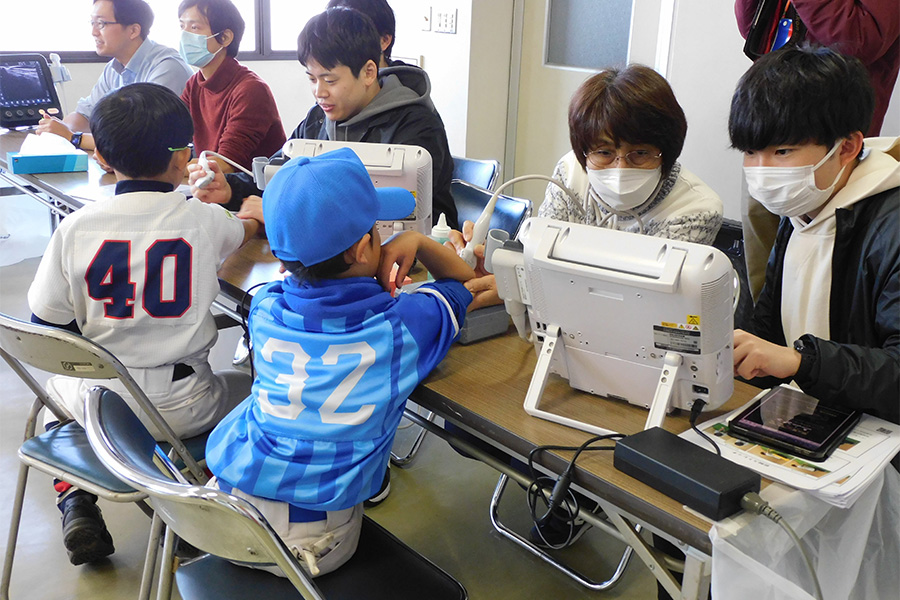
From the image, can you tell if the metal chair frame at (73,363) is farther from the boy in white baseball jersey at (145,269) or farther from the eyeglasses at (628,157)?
the eyeglasses at (628,157)

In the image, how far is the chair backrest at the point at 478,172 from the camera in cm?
245

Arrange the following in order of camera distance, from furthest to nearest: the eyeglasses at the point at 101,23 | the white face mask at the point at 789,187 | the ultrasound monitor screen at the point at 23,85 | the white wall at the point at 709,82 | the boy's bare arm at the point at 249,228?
the ultrasound monitor screen at the point at 23,85, the eyeglasses at the point at 101,23, the white wall at the point at 709,82, the boy's bare arm at the point at 249,228, the white face mask at the point at 789,187

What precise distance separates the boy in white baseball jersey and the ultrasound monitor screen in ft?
7.02

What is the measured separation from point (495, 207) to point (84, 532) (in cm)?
130

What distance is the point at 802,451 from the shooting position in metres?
1.05

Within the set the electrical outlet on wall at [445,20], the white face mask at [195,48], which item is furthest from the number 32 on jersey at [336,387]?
the electrical outlet on wall at [445,20]

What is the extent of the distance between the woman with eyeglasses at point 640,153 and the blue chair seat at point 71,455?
1.05 metres

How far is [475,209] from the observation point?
2256 mm

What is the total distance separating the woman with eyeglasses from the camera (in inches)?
56.1

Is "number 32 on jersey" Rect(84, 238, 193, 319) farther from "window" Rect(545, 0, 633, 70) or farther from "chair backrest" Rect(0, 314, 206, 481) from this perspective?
"window" Rect(545, 0, 633, 70)

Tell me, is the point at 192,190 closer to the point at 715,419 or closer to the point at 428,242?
the point at 428,242

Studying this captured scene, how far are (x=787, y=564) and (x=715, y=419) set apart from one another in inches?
9.6

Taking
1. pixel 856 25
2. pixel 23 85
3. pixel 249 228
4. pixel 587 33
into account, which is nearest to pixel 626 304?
pixel 249 228

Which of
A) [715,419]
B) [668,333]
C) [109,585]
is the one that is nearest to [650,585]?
[715,419]
